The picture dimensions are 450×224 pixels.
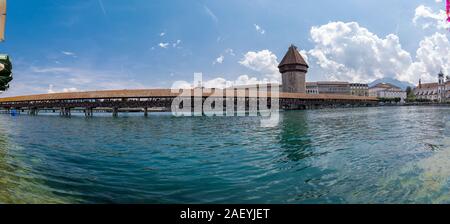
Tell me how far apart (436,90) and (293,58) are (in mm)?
A: 71471

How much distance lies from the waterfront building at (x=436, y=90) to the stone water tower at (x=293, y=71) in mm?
54243

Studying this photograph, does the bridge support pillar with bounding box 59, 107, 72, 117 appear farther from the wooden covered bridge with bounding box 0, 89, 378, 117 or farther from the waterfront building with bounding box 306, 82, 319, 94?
the waterfront building with bounding box 306, 82, 319, 94

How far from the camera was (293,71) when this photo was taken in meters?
72.5

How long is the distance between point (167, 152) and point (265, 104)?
4241 centimetres

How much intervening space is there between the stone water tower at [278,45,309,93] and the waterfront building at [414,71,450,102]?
5424cm

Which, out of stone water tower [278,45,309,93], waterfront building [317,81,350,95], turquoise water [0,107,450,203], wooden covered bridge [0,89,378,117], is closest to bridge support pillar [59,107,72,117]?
wooden covered bridge [0,89,378,117]

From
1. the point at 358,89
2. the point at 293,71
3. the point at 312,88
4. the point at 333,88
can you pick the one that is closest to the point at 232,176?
the point at 293,71

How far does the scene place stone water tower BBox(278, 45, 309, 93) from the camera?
235 ft

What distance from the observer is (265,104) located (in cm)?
4862

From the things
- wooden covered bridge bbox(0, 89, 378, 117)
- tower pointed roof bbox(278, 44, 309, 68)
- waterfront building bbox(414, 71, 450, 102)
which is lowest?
wooden covered bridge bbox(0, 89, 378, 117)
